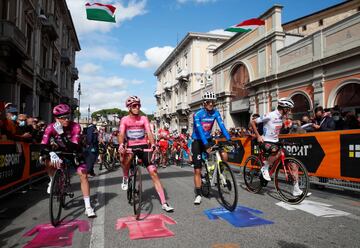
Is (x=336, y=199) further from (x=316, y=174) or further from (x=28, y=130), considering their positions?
(x=28, y=130)

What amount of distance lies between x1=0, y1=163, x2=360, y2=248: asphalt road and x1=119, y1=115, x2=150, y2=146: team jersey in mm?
1258

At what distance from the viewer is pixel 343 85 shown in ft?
59.6

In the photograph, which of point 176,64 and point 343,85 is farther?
point 176,64

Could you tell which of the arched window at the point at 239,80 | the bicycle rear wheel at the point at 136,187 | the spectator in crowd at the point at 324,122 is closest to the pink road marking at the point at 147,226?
the bicycle rear wheel at the point at 136,187

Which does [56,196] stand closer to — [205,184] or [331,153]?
[205,184]

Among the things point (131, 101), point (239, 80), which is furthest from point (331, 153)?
point (239, 80)

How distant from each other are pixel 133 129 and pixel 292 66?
19.7 m

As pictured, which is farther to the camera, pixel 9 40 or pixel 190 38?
pixel 190 38

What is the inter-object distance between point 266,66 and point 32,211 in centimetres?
2324

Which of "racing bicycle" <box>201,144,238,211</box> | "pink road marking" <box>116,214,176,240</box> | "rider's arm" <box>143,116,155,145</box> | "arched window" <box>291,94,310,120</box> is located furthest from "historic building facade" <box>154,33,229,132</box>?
"pink road marking" <box>116,214,176,240</box>

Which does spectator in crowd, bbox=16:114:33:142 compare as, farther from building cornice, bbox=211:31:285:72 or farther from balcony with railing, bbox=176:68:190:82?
balcony with railing, bbox=176:68:190:82

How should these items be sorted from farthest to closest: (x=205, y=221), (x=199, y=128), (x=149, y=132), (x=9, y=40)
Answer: (x=9, y=40) → (x=199, y=128) → (x=149, y=132) → (x=205, y=221)

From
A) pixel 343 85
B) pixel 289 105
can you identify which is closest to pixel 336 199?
pixel 289 105

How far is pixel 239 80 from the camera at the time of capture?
31.2 m
